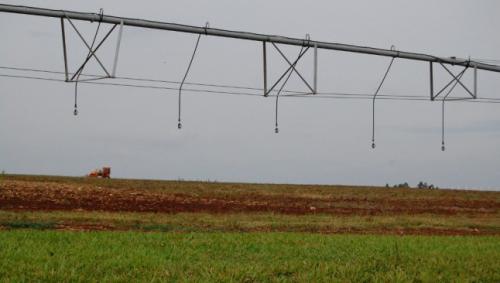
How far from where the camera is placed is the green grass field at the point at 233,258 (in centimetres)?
1207

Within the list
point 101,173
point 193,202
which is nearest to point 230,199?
point 193,202

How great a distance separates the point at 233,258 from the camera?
566 inches

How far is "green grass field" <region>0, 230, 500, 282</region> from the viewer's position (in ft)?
39.6

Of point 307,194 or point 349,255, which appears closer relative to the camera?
point 349,255

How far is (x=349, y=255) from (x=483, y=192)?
3274 centimetres

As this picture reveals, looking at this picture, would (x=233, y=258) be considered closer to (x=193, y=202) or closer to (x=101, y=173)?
(x=193, y=202)

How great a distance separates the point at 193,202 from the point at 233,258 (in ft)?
63.2

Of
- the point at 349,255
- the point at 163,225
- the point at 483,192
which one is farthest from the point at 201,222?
the point at 483,192

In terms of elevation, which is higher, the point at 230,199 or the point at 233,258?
the point at 230,199

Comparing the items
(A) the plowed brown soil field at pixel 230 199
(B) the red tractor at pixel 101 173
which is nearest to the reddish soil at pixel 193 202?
(A) the plowed brown soil field at pixel 230 199

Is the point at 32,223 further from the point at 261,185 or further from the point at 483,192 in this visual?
the point at 483,192

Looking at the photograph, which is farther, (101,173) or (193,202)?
(101,173)

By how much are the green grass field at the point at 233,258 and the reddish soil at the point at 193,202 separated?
39.3 feet

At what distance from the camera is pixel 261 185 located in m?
42.8
